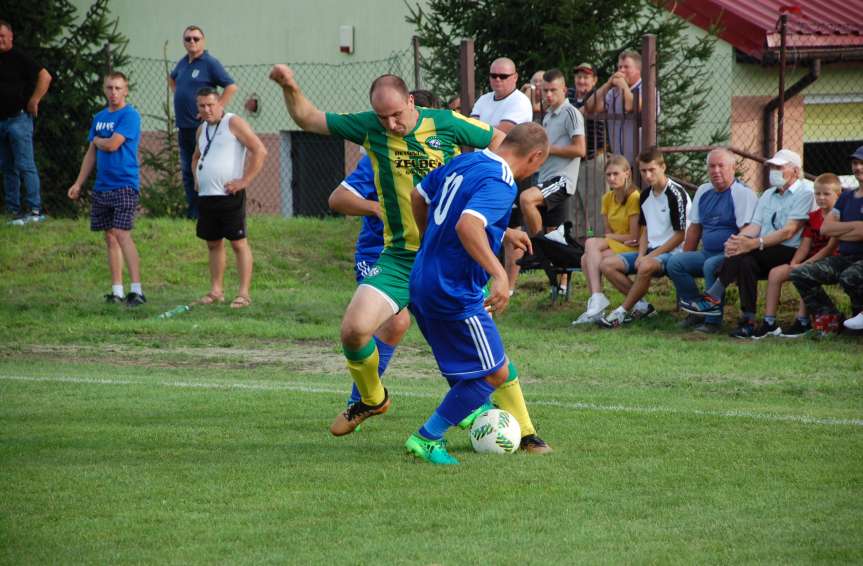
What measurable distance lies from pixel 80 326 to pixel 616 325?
219 inches

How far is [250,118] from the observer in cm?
2423

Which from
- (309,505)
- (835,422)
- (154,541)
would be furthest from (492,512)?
(835,422)

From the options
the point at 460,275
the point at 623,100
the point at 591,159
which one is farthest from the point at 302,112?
the point at 591,159

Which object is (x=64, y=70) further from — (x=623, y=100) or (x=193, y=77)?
(x=623, y=100)

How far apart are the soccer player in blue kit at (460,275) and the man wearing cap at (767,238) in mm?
5752

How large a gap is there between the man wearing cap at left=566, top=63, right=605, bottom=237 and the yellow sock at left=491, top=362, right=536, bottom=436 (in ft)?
25.9

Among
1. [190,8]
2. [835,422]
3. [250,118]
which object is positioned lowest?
[835,422]

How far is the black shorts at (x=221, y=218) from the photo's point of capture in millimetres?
13883

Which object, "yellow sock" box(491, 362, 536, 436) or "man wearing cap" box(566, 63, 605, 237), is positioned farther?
"man wearing cap" box(566, 63, 605, 237)

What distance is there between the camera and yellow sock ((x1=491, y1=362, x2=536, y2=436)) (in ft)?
23.5

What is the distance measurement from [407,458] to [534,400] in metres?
2.35

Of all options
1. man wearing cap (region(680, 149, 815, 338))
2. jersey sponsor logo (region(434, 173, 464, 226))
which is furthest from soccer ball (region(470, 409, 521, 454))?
man wearing cap (region(680, 149, 815, 338))

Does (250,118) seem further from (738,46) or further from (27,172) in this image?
(738,46)

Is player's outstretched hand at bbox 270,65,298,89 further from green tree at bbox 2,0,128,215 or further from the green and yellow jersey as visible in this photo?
green tree at bbox 2,0,128,215
